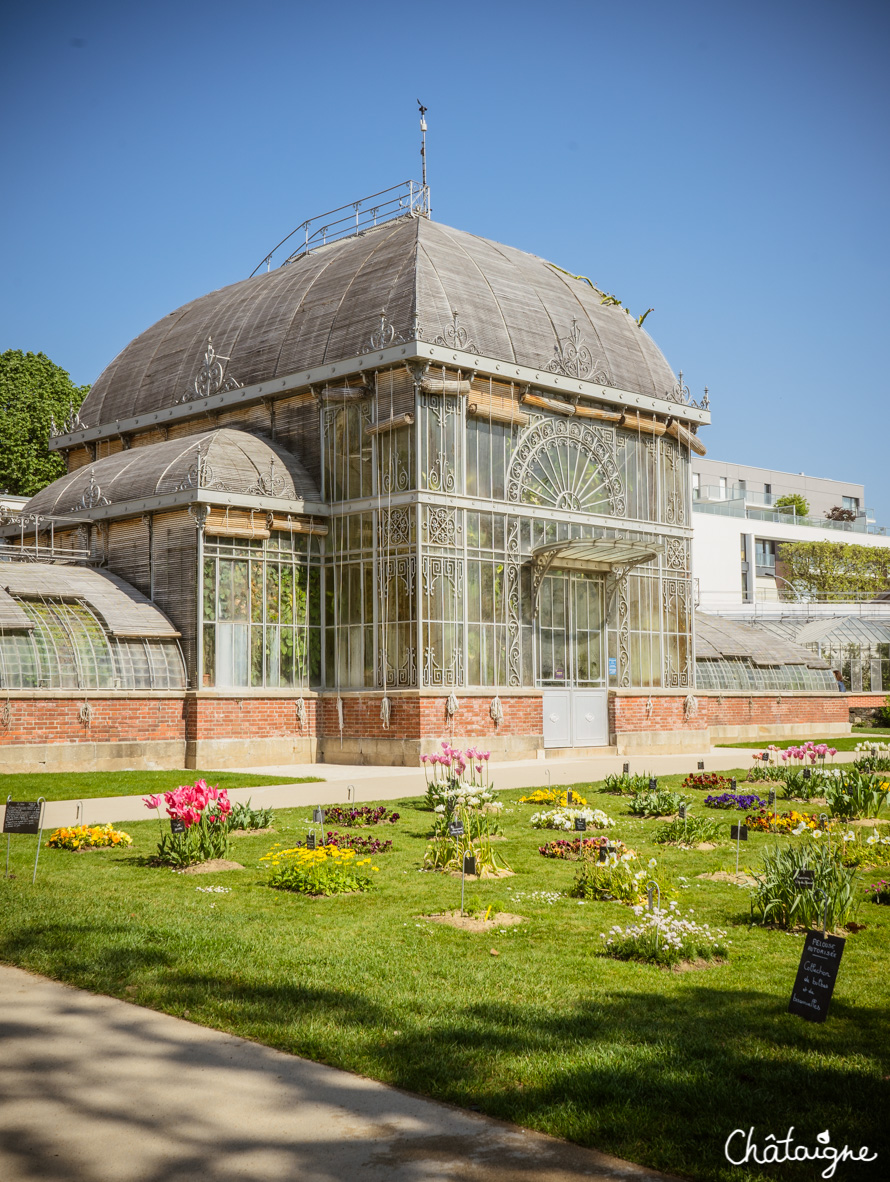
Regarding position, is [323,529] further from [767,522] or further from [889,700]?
[767,522]

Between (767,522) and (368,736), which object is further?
(767,522)

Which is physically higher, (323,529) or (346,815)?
(323,529)

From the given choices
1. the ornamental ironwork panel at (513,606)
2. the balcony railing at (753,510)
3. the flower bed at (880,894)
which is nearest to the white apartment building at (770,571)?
the balcony railing at (753,510)

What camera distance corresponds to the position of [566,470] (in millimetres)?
30516

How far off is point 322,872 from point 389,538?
55.5ft

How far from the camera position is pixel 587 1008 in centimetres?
710

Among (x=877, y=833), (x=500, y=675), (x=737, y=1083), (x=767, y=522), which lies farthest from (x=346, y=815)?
(x=767, y=522)

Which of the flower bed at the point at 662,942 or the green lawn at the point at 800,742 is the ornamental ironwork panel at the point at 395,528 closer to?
the green lawn at the point at 800,742

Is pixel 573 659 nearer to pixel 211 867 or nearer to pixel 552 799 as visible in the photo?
pixel 552 799

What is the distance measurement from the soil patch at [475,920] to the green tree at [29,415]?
141 feet

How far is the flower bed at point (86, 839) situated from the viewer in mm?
13617

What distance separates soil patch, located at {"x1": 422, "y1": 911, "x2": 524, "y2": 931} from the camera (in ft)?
31.3

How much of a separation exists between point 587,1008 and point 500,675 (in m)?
21.2

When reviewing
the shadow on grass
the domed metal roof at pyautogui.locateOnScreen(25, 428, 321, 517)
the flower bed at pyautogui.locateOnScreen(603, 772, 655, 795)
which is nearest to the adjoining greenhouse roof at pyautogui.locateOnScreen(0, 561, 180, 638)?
the domed metal roof at pyautogui.locateOnScreen(25, 428, 321, 517)
